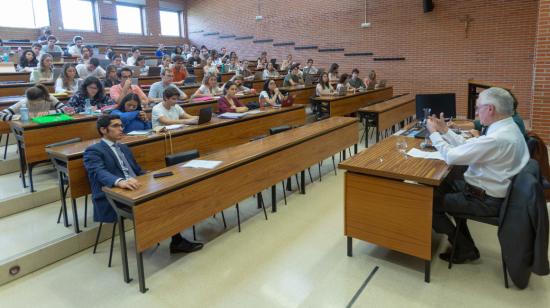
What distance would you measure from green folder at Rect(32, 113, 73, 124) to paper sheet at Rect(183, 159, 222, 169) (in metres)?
1.77

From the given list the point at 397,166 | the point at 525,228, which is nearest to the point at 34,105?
the point at 397,166

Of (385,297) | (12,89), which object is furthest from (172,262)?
(12,89)

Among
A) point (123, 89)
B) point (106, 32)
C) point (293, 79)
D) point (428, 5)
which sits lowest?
point (123, 89)

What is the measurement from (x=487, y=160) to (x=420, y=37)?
907cm

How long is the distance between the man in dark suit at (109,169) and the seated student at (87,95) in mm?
1967

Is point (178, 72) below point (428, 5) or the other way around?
below

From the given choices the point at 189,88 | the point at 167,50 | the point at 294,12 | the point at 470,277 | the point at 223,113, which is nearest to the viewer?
the point at 470,277

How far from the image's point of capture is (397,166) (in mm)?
2730

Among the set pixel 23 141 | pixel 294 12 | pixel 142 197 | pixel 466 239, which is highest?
pixel 294 12

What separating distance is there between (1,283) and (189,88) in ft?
16.4

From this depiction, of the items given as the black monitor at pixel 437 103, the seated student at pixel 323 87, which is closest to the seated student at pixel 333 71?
the seated student at pixel 323 87

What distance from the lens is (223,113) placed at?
5312mm

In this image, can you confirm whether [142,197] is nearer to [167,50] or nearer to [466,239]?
[466,239]

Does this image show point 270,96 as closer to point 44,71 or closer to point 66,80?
point 66,80
